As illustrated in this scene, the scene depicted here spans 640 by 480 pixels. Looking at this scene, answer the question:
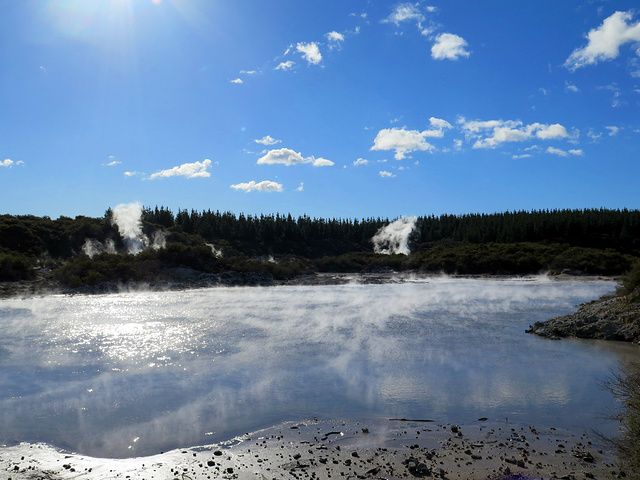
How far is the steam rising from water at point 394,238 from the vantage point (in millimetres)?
111875

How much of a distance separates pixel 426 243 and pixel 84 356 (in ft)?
336

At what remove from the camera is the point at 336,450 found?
306 inches

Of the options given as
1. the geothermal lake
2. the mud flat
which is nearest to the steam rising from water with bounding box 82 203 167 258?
the geothermal lake

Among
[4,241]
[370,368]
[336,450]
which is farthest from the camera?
[4,241]

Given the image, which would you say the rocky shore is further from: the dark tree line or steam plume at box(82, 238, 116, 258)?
the dark tree line

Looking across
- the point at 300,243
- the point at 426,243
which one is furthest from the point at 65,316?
the point at 426,243

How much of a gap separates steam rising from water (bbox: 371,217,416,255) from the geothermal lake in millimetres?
85761

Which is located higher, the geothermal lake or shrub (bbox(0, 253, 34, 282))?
shrub (bbox(0, 253, 34, 282))

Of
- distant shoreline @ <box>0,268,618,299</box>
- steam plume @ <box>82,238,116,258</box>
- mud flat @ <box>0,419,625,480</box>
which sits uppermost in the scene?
steam plume @ <box>82,238,116,258</box>

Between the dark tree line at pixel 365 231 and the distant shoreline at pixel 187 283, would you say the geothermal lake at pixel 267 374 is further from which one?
the dark tree line at pixel 365 231

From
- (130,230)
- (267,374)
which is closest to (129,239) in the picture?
(130,230)

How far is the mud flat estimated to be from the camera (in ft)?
22.6

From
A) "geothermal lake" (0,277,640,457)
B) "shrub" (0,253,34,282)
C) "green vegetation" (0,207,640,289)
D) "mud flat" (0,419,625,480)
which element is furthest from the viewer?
"green vegetation" (0,207,640,289)

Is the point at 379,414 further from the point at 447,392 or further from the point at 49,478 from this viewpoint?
the point at 49,478
